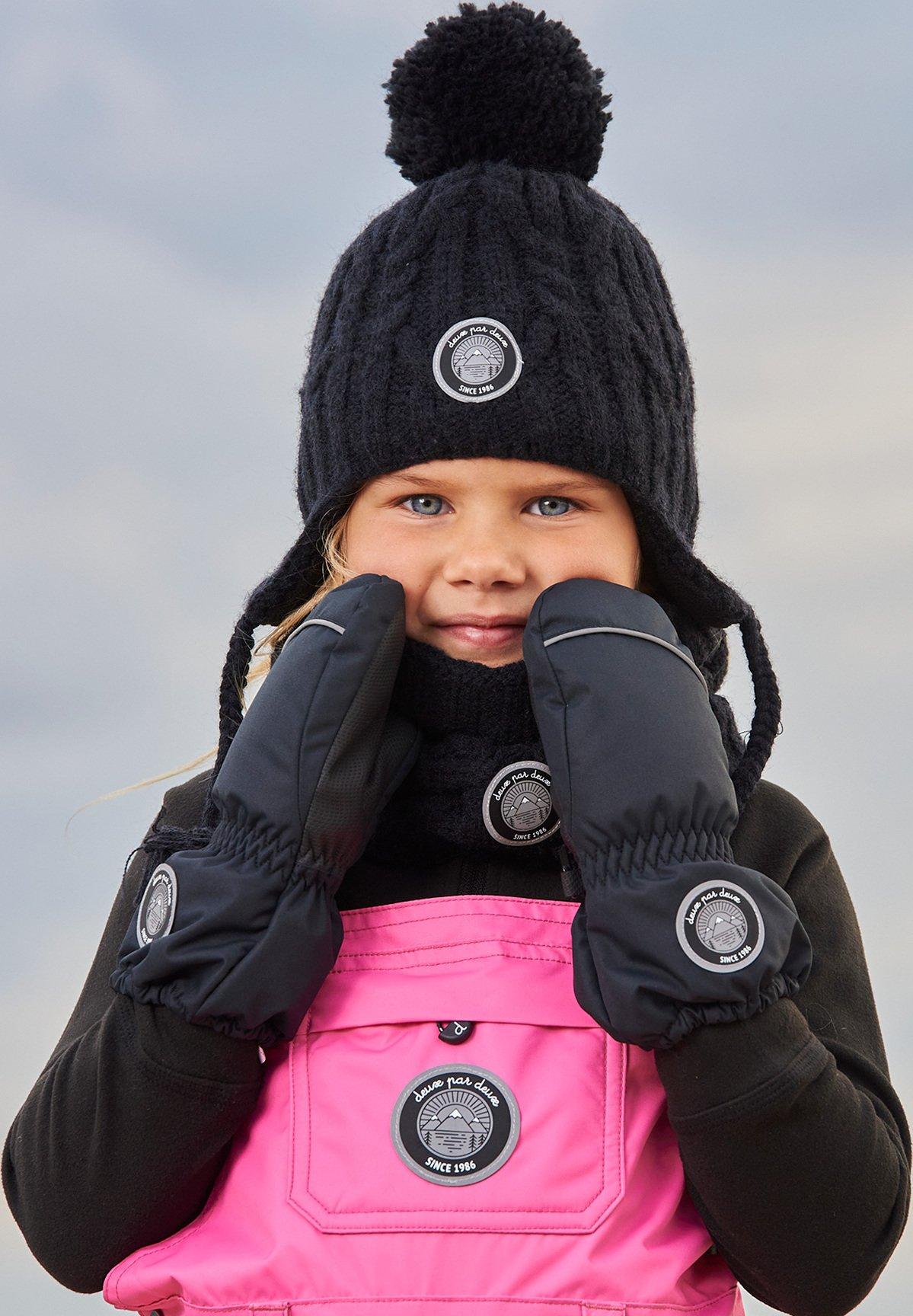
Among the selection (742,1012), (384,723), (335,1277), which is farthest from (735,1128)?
(384,723)

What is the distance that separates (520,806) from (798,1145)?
1.53 ft

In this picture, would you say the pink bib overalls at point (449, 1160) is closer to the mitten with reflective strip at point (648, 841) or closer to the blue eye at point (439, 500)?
the mitten with reflective strip at point (648, 841)

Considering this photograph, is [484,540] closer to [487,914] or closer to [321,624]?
[321,624]

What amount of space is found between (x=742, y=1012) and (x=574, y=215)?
1.02 m

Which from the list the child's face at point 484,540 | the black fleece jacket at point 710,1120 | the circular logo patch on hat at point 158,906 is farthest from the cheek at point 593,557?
the circular logo patch on hat at point 158,906

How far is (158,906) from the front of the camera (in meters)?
1.59

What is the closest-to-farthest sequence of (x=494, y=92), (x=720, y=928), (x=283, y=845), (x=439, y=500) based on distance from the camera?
(x=720, y=928) → (x=283, y=845) → (x=439, y=500) → (x=494, y=92)

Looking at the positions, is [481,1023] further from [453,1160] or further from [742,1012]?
[742,1012]

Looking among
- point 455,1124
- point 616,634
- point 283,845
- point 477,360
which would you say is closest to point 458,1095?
point 455,1124

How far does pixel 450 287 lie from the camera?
1.79m

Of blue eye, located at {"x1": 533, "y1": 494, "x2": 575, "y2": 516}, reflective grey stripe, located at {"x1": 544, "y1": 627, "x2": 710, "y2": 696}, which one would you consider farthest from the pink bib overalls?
blue eye, located at {"x1": 533, "y1": 494, "x2": 575, "y2": 516}

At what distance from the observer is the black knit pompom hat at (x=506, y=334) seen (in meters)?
1.74

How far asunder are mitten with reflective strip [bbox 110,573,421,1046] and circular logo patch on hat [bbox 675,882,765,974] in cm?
38

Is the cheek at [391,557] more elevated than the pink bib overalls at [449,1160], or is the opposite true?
the cheek at [391,557]
